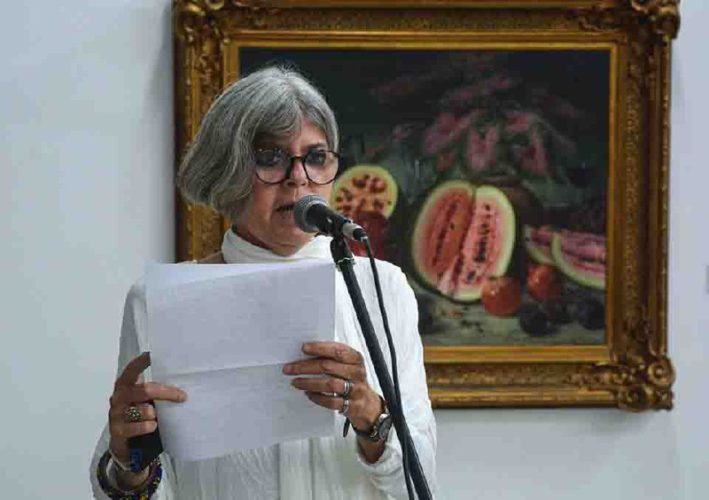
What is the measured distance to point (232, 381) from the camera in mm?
1550

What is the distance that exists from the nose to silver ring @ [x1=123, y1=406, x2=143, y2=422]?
0.37 meters

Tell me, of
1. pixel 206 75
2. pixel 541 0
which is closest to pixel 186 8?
pixel 206 75

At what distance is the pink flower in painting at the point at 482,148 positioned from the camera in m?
2.98

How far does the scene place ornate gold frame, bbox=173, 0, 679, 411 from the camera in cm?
289

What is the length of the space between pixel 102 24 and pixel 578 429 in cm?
155

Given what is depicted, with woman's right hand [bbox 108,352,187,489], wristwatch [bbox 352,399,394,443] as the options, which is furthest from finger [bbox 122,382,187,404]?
wristwatch [bbox 352,399,394,443]

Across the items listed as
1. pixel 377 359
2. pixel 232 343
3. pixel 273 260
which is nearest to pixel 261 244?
pixel 273 260

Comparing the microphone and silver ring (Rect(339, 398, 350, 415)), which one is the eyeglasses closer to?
the microphone

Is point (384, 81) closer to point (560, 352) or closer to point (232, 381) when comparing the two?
point (560, 352)

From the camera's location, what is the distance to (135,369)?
5.16 ft

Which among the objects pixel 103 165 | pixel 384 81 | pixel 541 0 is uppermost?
pixel 541 0

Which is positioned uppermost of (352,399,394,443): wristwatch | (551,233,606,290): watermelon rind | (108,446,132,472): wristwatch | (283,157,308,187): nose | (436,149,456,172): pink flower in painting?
(436,149,456,172): pink flower in painting

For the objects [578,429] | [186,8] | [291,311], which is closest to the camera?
[291,311]

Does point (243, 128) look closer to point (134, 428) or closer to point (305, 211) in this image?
point (305, 211)
